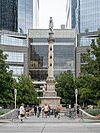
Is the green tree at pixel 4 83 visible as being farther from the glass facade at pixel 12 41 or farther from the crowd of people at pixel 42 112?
the glass facade at pixel 12 41

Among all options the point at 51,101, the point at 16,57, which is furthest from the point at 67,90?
the point at 16,57

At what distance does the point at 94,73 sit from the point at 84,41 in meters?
117

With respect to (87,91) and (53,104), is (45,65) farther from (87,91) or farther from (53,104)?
(87,91)

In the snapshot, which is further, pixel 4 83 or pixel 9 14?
pixel 9 14

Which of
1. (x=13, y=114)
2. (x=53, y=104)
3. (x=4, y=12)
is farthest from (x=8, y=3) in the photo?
(x=13, y=114)

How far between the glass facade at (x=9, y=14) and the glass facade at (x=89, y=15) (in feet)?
94.7

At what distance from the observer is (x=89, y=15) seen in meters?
177

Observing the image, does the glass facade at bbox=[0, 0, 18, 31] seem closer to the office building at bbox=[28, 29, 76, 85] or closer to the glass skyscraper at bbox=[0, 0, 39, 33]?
the glass skyscraper at bbox=[0, 0, 39, 33]

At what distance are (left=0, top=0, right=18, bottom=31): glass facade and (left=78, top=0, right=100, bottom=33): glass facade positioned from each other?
28.9 metres

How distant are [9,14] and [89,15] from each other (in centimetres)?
3660

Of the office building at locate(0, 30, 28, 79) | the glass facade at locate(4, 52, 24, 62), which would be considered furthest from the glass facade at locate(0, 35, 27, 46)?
the glass facade at locate(4, 52, 24, 62)

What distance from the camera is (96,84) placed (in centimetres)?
4172

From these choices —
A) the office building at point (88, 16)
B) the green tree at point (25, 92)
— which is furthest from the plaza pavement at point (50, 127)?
the office building at point (88, 16)

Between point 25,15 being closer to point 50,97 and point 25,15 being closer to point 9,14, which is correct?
point 9,14
